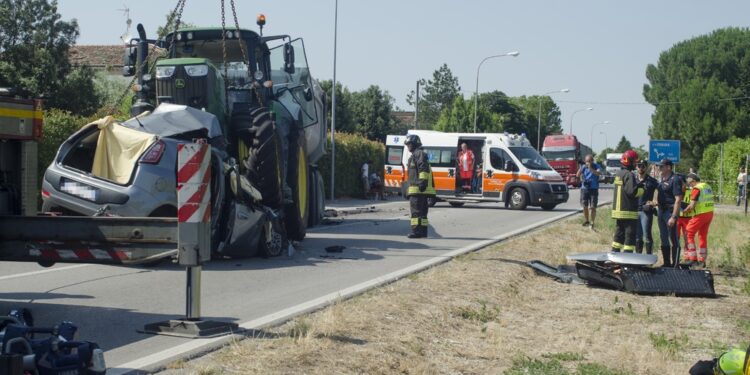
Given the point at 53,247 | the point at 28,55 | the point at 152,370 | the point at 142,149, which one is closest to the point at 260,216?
the point at 142,149

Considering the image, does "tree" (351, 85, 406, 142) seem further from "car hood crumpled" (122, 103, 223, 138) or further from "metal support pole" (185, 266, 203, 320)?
"metal support pole" (185, 266, 203, 320)

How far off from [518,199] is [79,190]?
19.9 meters

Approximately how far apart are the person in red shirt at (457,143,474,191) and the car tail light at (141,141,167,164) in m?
19.4

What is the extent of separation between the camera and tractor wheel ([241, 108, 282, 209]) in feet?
44.7

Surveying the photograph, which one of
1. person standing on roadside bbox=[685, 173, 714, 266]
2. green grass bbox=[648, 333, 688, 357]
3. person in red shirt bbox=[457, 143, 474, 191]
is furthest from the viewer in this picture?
person in red shirt bbox=[457, 143, 474, 191]

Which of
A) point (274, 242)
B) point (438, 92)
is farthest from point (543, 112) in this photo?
point (274, 242)

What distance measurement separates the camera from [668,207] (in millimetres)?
14445

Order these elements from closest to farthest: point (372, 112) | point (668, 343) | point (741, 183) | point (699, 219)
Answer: point (668, 343)
point (699, 219)
point (741, 183)
point (372, 112)

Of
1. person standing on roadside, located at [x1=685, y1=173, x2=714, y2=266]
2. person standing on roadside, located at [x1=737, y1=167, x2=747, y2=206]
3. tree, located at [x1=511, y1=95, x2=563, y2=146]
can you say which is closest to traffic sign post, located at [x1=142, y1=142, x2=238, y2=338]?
person standing on roadside, located at [x1=685, y1=173, x2=714, y2=266]

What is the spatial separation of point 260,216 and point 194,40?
180 inches

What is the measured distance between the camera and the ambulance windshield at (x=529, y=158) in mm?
29500

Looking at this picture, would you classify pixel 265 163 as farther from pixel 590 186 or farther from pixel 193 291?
pixel 590 186

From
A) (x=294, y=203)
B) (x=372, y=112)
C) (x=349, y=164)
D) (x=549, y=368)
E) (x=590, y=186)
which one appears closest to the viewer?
(x=549, y=368)

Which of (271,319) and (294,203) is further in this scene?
(294,203)
